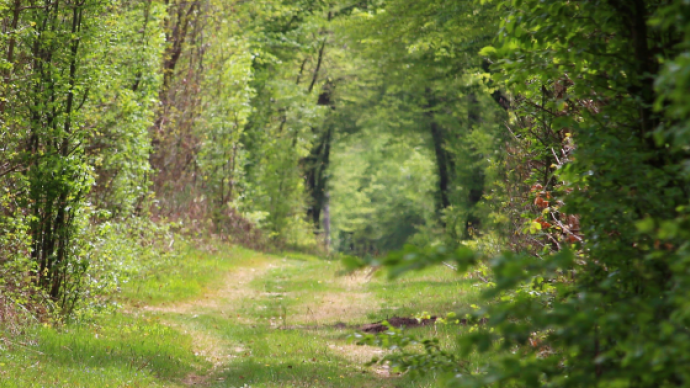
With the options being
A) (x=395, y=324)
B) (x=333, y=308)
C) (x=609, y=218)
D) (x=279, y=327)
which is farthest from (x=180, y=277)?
(x=609, y=218)

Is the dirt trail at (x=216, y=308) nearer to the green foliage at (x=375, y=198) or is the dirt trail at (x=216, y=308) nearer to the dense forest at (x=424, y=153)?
the dense forest at (x=424, y=153)

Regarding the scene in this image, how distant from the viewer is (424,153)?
112ft

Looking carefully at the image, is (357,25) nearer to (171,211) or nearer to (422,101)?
(171,211)

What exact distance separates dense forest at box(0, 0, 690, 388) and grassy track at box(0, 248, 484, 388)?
77cm

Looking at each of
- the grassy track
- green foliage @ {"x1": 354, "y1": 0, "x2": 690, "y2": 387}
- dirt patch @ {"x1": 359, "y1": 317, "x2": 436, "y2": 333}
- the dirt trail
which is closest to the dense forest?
green foliage @ {"x1": 354, "y1": 0, "x2": 690, "y2": 387}

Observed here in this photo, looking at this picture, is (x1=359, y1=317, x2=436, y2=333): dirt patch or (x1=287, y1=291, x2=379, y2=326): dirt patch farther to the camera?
(x1=287, y1=291, x2=379, y2=326): dirt patch

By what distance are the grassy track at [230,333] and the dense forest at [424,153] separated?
2.53 feet

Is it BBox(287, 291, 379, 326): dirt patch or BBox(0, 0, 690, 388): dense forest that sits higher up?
BBox(0, 0, 690, 388): dense forest

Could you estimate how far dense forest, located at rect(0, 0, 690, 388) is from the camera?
266 cm

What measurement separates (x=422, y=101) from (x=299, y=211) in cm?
940

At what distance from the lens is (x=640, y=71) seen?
388cm

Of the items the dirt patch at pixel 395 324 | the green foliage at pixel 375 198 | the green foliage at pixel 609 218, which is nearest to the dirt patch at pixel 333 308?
the dirt patch at pixel 395 324

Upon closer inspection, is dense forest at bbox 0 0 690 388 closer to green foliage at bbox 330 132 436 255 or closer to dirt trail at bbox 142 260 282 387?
dirt trail at bbox 142 260 282 387

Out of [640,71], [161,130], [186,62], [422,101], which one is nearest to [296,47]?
[422,101]
